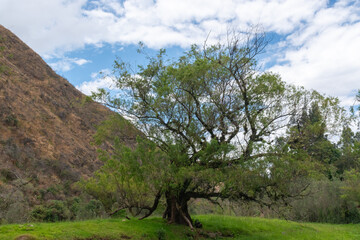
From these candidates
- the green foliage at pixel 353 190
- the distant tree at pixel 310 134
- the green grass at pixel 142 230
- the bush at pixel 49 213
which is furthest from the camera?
the green foliage at pixel 353 190

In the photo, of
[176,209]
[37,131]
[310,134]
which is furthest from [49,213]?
[37,131]

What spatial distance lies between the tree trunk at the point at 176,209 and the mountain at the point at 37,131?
44.7 ft

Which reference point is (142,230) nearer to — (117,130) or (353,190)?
(117,130)

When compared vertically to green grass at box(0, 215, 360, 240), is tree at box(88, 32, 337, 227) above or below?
above

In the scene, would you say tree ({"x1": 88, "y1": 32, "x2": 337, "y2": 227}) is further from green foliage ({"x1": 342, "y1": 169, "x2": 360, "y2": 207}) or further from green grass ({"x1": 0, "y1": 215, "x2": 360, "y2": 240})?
green foliage ({"x1": 342, "y1": 169, "x2": 360, "y2": 207})

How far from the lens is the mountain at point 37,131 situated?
32219 millimetres

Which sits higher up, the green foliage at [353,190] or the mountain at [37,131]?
the mountain at [37,131]

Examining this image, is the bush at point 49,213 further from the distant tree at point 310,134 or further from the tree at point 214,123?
the distant tree at point 310,134

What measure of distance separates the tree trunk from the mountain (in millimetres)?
13621

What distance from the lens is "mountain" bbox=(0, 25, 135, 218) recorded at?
106 ft

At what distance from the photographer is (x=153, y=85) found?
1448 centimetres

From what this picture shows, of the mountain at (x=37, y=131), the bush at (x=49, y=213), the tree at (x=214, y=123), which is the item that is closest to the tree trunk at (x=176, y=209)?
the tree at (x=214, y=123)

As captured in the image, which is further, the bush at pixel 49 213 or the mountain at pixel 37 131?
the mountain at pixel 37 131

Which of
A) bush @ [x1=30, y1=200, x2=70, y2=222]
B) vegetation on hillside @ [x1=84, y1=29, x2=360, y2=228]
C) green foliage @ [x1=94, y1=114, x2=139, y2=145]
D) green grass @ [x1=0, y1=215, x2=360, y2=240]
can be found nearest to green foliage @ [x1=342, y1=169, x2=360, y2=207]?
green grass @ [x1=0, y1=215, x2=360, y2=240]
